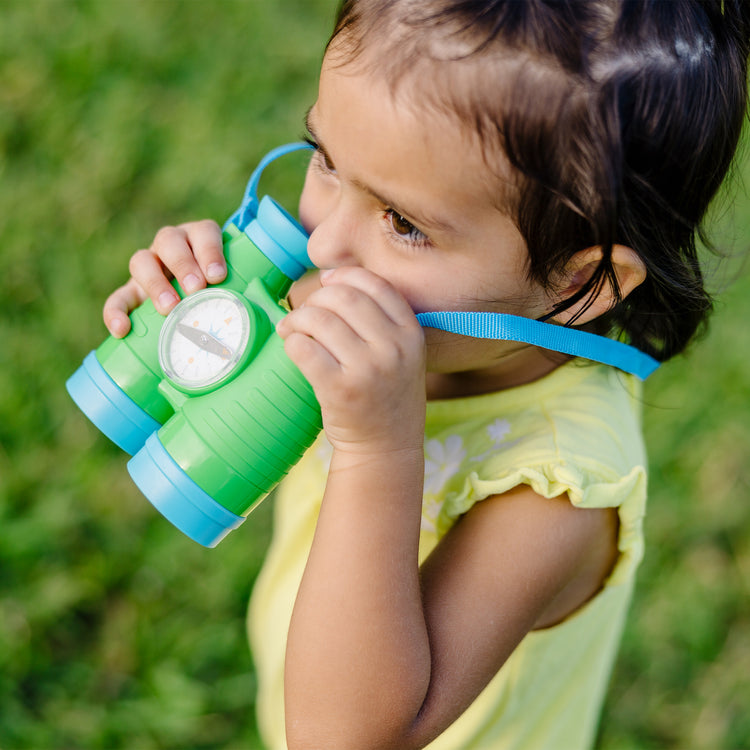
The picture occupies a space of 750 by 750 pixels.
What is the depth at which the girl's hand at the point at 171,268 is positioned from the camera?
1.49 meters

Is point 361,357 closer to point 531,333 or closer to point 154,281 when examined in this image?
point 531,333

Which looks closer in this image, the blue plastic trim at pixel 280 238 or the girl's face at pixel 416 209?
the girl's face at pixel 416 209

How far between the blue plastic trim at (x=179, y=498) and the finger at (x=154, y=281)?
24 cm

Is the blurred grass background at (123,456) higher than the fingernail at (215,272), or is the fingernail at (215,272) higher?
the fingernail at (215,272)

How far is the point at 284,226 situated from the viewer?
4.83 feet

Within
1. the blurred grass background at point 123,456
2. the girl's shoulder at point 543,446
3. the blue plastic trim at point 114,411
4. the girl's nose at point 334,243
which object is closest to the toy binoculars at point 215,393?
the blue plastic trim at point 114,411

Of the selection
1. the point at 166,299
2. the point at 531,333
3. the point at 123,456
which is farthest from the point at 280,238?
the point at 123,456

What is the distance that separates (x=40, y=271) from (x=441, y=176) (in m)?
1.80

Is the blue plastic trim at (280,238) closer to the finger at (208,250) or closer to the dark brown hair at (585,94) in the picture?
the finger at (208,250)

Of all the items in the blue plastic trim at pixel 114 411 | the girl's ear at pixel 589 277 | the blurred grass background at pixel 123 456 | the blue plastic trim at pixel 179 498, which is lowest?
the blurred grass background at pixel 123 456

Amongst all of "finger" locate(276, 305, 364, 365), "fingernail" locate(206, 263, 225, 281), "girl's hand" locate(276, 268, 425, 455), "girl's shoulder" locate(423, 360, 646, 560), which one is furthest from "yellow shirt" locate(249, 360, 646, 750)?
"fingernail" locate(206, 263, 225, 281)

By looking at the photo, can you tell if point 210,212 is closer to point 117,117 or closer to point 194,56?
point 117,117

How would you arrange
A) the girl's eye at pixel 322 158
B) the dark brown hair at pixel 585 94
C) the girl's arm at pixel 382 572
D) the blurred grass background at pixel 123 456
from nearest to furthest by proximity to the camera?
the dark brown hair at pixel 585 94, the girl's arm at pixel 382 572, the girl's eye at pixel 322 158, the blurred grass background at pixel 123 456

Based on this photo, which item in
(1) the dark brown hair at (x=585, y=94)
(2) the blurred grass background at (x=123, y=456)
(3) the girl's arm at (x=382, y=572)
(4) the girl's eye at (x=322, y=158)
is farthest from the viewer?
(2) the blurred grass background at (x=123, y=456)
